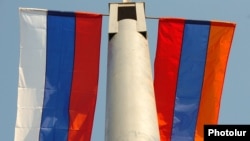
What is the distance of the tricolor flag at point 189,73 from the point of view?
1578 cm

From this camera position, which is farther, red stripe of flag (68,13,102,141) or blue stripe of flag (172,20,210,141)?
blue stripe of flag (172,20,210,141)

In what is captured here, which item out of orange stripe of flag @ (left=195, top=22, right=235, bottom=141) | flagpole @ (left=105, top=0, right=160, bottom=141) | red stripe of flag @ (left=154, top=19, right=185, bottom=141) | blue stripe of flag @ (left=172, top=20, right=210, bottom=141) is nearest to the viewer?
flagpole @ (left=105, top=0, right=160, bottom=141)

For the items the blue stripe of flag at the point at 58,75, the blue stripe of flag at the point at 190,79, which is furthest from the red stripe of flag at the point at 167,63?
the blue stripe of flag at the point at 58,75

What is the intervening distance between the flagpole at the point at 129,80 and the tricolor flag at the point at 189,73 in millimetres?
2376

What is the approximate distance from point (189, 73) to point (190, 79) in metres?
0.22

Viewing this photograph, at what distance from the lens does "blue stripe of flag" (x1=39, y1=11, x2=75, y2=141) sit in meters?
14.9

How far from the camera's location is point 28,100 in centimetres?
1495

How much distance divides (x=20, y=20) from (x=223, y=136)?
7433 mm

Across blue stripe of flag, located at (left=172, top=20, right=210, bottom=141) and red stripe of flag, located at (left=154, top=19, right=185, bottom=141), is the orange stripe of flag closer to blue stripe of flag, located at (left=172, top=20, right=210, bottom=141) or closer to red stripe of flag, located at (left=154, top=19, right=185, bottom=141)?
blue stripe of flag, located at (left=172, top=20, right=210, bottom=141)

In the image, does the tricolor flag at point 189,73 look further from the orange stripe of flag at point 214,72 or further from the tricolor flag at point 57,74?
the tricolor flag at point 57,74

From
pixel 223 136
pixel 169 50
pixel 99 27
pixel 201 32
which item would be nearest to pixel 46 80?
pixel 99 27

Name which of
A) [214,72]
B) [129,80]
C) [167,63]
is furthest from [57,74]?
[214,72]

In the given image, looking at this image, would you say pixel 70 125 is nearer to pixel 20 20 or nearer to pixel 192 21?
pixel 20 20

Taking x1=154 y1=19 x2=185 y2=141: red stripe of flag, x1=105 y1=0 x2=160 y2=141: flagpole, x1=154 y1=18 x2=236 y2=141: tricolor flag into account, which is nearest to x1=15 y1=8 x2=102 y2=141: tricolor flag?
x1=154 y1=19 x2=185 y2=141: red stripe of flag
